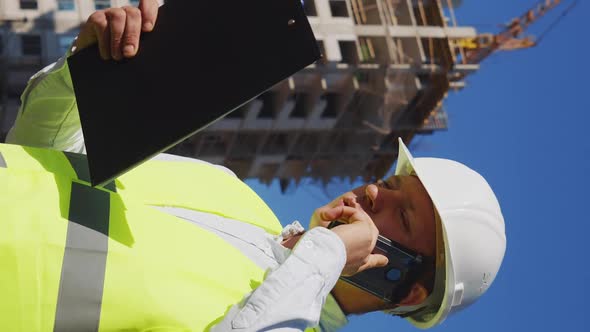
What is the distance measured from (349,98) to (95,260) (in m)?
25.6

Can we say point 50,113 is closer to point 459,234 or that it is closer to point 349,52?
point 459,234

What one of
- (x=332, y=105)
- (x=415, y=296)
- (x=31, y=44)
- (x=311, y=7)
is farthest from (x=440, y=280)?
(x=332, y=105)

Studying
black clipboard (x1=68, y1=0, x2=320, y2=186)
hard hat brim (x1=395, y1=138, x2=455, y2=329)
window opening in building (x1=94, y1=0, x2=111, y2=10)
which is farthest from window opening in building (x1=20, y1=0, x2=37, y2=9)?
black clipboard (x1=68, y1=0, x2=320, y2=186)

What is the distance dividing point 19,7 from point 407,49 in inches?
510

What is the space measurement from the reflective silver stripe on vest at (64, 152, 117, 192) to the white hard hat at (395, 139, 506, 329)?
1.90 metres

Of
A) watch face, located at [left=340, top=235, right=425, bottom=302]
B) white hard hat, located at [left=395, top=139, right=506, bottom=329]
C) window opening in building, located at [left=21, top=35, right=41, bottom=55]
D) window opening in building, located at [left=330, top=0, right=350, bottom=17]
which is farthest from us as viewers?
window opening in building, located at [left=330, top=0, right=350, bottom=17]

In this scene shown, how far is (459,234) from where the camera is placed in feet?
16.3

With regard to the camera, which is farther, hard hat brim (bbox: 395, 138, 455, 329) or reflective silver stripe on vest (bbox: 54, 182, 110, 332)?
hard hat brim (bbox: 395, 138, 455, 329)

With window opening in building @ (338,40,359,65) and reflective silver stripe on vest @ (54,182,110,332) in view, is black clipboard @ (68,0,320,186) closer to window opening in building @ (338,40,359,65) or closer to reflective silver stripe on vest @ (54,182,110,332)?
reflective silver stripe on vest @ (54,182,110,332)

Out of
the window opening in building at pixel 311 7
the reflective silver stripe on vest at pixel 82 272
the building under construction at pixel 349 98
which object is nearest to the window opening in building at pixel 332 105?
the building under construction at pixel 349 98

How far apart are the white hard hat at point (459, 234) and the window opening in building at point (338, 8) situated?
24595mm

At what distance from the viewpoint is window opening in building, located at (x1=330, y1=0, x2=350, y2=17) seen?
96.6 feet

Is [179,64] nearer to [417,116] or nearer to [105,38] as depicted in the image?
[105,38]

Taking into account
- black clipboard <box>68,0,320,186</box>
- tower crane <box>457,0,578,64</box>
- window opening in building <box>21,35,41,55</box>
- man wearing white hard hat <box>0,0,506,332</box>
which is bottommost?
tower crane <box>457,0,578,64</box>
